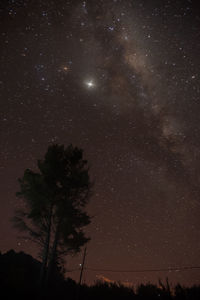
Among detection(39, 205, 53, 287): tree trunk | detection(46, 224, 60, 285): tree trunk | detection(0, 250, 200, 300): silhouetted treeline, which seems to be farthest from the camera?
detection(46, 224, 60, 285): tree trunk

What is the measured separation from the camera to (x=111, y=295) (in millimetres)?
11633

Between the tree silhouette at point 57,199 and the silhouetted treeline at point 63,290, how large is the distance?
183cm

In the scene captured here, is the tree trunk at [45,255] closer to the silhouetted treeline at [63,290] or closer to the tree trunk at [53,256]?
the silhouetted treeline at [63,290]

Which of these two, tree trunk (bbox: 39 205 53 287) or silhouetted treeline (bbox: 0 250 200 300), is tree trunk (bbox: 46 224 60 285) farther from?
tree trunk (bbox: 39 205 53 287)

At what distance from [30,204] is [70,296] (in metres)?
6.97

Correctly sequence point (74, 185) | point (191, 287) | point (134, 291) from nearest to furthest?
point (191, 287), point (134, 291), point (74, 185)

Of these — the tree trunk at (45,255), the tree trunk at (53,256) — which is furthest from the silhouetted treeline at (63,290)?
the tree trunk at (53,256)

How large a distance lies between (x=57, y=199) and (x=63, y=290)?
257 inches

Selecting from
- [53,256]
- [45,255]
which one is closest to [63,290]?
[53,256]

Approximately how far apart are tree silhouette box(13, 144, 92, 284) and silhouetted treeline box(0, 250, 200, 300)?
1827 millimetres

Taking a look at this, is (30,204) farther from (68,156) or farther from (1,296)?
(1,296)

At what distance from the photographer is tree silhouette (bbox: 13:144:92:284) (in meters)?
13.6

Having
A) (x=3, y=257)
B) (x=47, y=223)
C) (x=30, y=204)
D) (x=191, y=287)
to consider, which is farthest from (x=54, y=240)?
(x=191, y=287)

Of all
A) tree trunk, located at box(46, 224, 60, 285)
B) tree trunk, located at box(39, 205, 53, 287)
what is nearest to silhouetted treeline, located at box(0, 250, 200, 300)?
tree trunk, located at box(39, 205, 53, 287)
